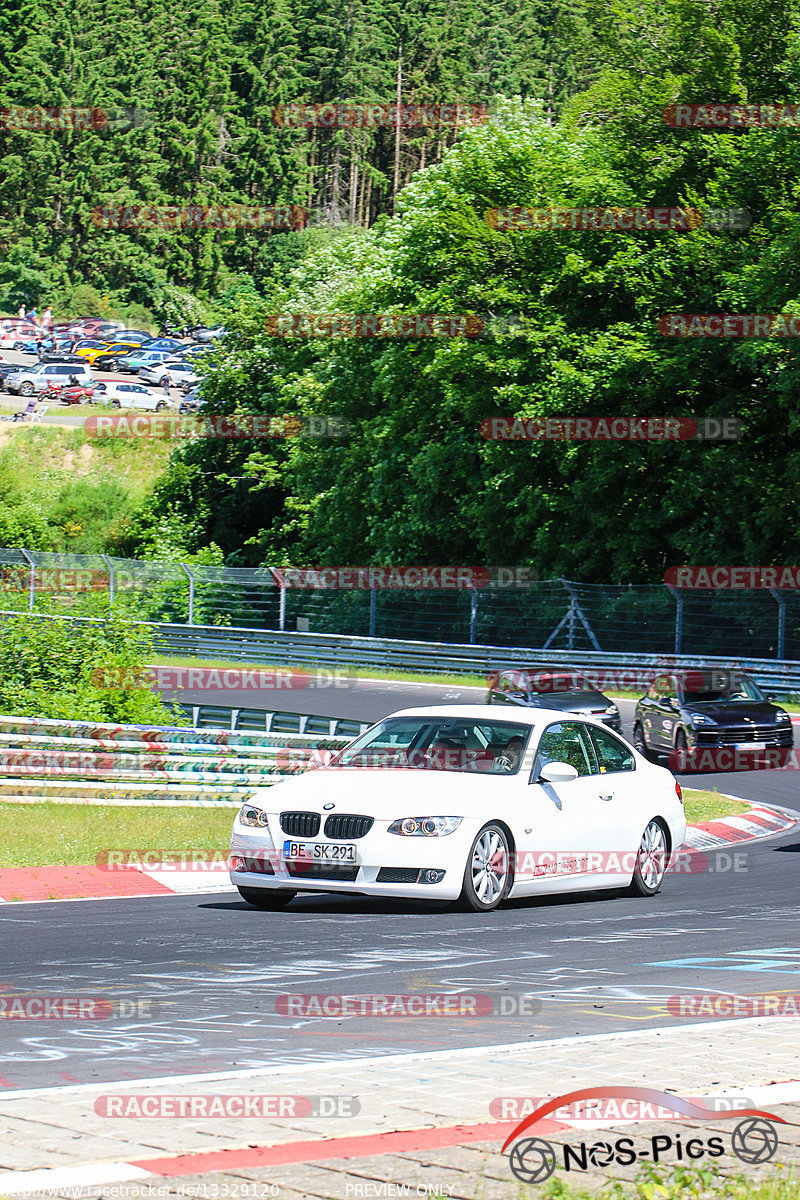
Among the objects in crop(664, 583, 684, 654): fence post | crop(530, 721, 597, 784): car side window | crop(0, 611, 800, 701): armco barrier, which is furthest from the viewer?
crop(664, 583, 684, 654): fence post

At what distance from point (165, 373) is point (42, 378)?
7019mm

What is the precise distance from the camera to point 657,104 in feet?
135

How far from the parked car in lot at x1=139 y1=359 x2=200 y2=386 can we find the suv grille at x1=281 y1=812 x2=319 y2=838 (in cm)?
7860

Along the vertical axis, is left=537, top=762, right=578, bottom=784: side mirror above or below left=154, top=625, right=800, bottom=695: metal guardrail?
above

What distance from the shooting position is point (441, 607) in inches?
1566

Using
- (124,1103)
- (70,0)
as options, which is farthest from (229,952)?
(70,0)

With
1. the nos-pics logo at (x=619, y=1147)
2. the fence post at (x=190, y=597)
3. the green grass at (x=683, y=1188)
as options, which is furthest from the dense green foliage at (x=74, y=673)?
the fence post at (x=190, y=597)

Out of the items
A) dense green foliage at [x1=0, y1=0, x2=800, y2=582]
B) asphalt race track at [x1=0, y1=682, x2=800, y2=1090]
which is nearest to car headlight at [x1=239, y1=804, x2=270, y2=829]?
asphalt race track at [x1=0, y1=682, x2=800, y2=1090]

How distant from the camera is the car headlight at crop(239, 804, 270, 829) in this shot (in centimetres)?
1079

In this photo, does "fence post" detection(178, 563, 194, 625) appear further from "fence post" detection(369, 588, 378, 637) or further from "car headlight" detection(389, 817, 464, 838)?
"car headlight" detection(389, 817, 464, 838)

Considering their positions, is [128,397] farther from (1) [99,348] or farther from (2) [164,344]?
(2) [164,344]

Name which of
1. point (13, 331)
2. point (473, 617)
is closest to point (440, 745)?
point (473, 617)

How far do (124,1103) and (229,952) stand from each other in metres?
4.00

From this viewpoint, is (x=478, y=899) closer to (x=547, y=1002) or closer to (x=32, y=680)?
(x=547, y=1002)
